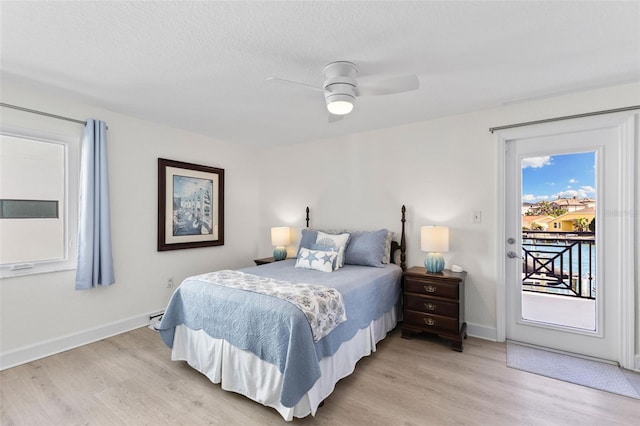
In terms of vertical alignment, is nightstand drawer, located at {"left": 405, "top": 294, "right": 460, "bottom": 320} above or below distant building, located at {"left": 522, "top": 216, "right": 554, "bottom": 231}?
below

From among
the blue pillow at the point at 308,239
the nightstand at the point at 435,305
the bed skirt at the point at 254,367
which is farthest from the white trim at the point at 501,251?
the blue pillow at the point at 308,239

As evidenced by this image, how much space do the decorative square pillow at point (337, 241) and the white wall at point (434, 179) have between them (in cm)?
50

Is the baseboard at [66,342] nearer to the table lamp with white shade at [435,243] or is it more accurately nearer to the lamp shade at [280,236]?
the lamp shade at [280,236]

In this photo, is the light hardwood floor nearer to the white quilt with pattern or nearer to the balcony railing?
the white quilt with pattern

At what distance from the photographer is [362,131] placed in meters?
3.84

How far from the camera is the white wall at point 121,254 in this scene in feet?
8.57

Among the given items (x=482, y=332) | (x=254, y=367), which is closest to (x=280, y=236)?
(x=254, y=367)

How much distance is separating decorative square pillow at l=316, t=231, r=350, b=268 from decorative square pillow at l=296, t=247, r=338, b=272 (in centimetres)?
14

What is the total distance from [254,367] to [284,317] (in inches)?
18.0

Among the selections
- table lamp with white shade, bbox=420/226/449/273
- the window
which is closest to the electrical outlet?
table lamp with white shade, bbox=420/226/449/273

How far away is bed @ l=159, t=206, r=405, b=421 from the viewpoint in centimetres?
182

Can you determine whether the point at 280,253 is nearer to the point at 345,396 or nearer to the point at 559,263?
the point at 345,396

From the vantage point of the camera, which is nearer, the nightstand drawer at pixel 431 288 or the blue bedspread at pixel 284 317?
the blue bedspread at pixel 284 317

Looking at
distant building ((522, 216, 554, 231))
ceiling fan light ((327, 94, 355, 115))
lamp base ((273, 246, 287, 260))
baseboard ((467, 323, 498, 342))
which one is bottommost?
baseboard ((467, 323, 498, 342))
